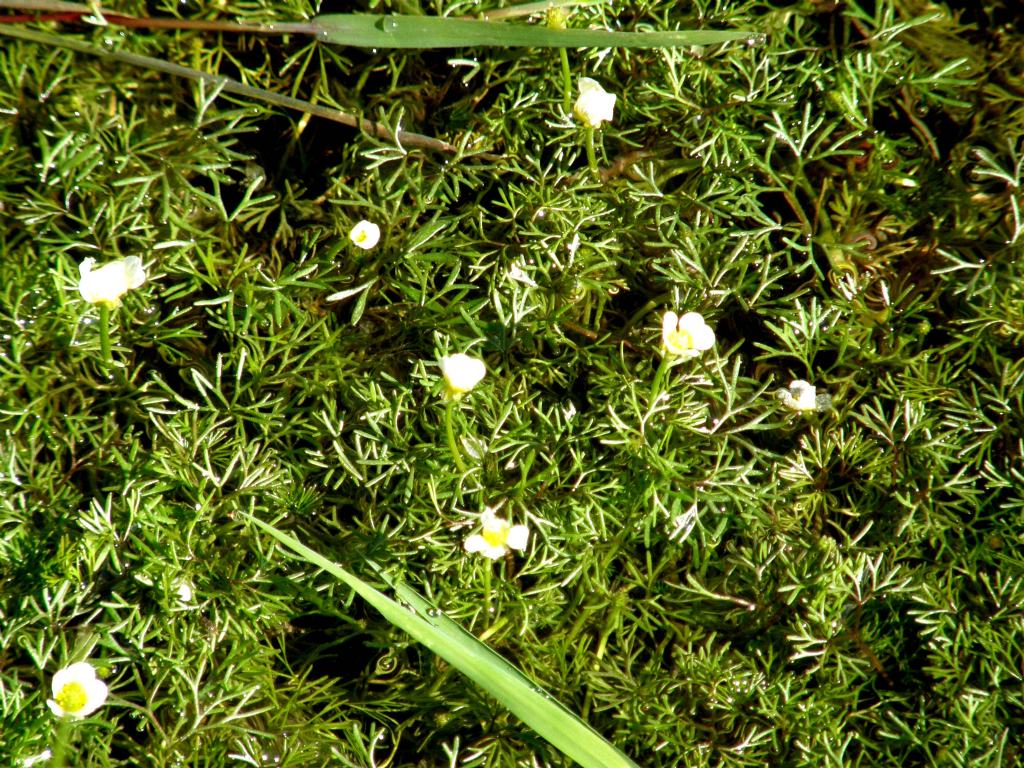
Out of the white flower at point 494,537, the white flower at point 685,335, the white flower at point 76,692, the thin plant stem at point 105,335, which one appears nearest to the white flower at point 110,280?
the thin plant stem at point 105,335

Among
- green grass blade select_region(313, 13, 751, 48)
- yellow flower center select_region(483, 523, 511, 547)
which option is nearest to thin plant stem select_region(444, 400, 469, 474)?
yellow flower center select_region(483, 523, 511, 547)

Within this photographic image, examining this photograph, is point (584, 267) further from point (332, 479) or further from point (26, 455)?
point (26, 455)

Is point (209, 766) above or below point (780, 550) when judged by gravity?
below

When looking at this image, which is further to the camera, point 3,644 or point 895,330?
point 895,330

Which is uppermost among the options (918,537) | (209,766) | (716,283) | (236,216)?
(236,216)

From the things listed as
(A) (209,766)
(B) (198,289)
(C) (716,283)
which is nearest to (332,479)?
(B) (198,289)

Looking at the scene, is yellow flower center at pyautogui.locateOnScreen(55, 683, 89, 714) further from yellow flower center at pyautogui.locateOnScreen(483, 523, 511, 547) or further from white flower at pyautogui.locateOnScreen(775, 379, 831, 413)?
white flower at pyautogui.locateOnScreen(775, 379, 831, 413)
